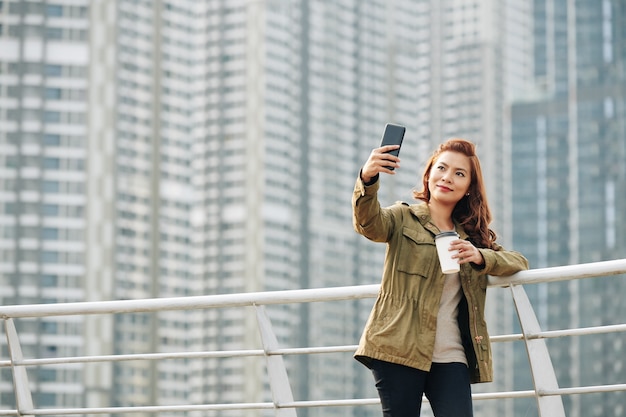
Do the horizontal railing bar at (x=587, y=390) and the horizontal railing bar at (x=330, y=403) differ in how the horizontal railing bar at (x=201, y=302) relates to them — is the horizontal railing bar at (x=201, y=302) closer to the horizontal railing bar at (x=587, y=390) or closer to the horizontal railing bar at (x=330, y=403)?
the horizontal railing bar at (x=330, y=403)

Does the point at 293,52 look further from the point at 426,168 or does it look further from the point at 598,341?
the point at 426,168

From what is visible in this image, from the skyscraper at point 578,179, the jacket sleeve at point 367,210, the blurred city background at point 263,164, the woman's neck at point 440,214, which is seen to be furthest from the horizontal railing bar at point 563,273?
the skyscraper at point 578,179

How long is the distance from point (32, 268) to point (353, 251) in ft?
103

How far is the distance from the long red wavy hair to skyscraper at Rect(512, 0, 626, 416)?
3377 inches

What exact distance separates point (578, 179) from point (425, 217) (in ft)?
321

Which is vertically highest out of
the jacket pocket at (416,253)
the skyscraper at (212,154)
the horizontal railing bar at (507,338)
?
the skyscraper at (212,154)

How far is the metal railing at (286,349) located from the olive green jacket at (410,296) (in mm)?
176

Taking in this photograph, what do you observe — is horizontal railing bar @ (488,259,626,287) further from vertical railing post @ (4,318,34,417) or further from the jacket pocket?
vertical railing post @ (4,318,34,417)

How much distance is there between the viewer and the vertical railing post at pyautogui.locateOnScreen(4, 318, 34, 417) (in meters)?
4.46

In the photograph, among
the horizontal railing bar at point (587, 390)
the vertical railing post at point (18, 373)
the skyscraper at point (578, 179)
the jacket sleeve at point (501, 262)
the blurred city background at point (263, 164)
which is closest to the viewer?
the horizontal railing bar at point (587, 390)

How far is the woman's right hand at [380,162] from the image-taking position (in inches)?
133

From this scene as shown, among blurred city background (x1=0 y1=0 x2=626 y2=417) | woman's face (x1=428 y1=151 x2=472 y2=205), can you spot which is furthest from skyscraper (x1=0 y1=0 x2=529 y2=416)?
woman's face (x1=428 y1=151 x2=472 y2=205)

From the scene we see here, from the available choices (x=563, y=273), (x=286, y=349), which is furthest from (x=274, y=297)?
(x=563, y=273)

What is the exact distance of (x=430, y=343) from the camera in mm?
3406
